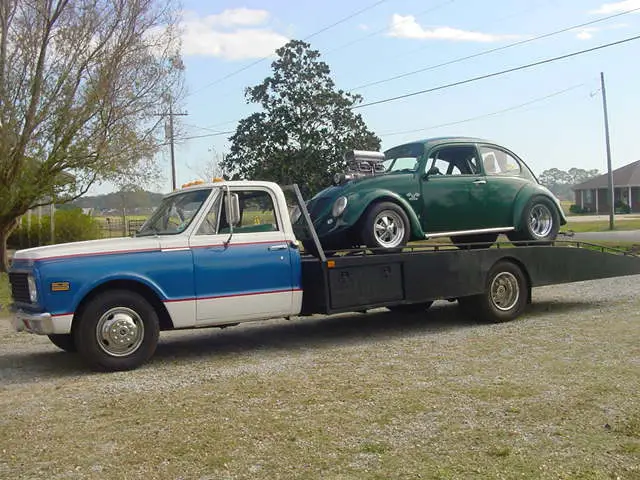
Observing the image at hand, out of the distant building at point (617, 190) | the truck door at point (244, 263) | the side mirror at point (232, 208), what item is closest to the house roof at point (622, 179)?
the distant building at point (617, 190)

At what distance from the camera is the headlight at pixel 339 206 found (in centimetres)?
875

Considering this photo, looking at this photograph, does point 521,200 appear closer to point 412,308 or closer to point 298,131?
point 412,308

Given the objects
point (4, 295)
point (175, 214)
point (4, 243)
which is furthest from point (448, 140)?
point (4, 243)

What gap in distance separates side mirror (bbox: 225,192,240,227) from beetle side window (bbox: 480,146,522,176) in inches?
→ 152

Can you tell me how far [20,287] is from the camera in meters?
7.45

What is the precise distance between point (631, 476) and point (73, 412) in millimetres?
4154

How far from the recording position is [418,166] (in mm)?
9500

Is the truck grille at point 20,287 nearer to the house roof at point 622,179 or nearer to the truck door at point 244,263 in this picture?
the truck door at point 244,263

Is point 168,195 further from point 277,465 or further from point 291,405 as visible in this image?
point 277,465

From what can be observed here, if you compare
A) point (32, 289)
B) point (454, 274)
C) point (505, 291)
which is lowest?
point (505, 291)

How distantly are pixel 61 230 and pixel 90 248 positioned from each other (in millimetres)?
25867

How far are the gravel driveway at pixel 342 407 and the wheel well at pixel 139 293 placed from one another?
0.50 meters

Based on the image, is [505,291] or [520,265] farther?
[520,265]

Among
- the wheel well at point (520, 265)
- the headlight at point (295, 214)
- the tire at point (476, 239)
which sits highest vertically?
the headlight at point (295, 214)
